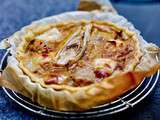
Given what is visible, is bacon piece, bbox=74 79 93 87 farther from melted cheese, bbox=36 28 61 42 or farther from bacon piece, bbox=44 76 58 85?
melted cheese, bbox=36 28 61 42

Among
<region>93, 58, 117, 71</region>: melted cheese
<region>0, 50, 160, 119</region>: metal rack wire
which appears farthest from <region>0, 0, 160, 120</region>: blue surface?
<region>93, 58, 117, 71</region>: melted cheese

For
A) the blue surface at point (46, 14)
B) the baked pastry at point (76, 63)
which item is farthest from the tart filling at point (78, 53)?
the blue surface at point (46, 14)

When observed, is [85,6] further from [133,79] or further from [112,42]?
[133,79]

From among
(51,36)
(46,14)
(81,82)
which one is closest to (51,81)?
(81,82)

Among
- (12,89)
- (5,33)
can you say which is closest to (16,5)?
(5,33)

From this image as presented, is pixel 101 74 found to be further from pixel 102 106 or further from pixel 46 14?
pixel 46 14

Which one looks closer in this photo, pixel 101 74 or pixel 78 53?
pixel 101 74
